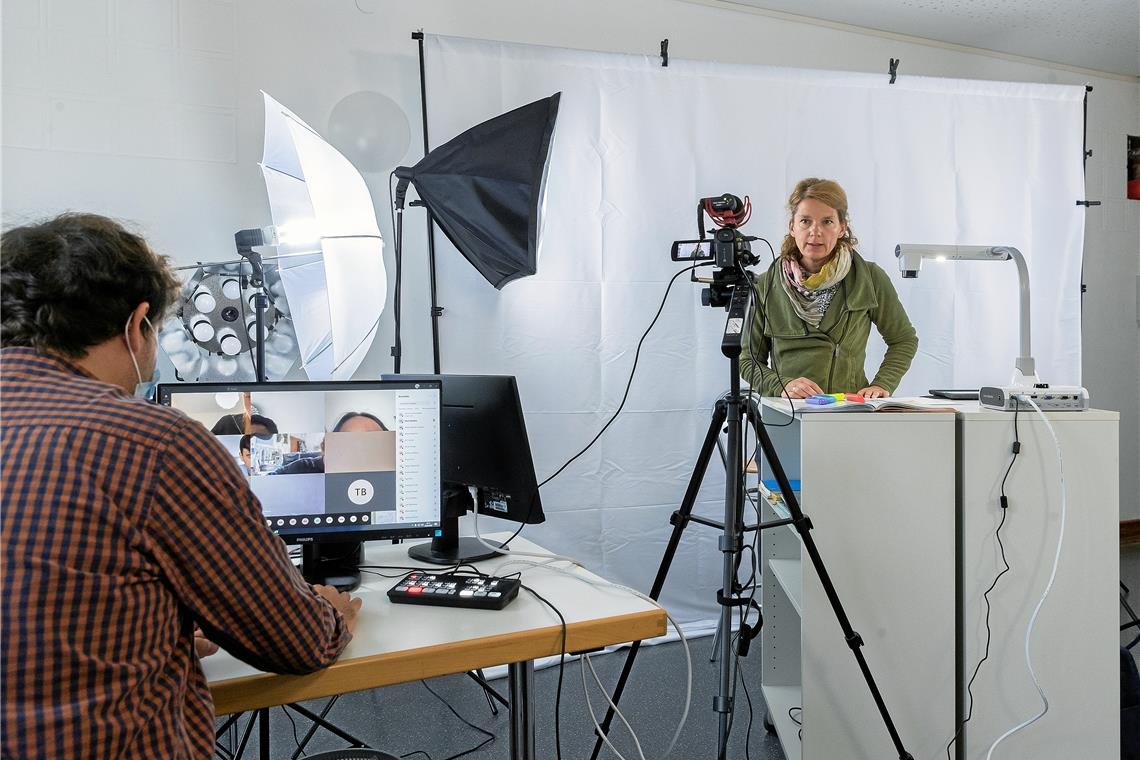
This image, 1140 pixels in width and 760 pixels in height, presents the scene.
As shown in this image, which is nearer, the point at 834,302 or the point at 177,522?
the point at 177,522

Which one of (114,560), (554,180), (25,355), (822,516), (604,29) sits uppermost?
(604,29)

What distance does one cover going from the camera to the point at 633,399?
316 centimetres

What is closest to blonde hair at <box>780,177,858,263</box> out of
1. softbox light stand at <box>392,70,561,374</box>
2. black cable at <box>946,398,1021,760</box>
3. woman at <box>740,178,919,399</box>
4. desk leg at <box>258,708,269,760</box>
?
woman at <box>740,178,919,399</box>

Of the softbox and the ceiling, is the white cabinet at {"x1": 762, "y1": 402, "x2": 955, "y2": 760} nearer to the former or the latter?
the softbox

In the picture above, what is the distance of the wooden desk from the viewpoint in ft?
3.58

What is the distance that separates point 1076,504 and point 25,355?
208cm

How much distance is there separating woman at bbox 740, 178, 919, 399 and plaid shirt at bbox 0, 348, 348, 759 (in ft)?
6.51

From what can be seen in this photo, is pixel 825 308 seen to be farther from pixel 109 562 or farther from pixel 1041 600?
pixel 109 562

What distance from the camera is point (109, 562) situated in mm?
830

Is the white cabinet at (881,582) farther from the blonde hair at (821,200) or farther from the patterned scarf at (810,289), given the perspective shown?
the blonde hair at (821,200)

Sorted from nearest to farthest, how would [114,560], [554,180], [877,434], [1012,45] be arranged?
[114,560] → [877,434] → [554,180] → [1012,45]

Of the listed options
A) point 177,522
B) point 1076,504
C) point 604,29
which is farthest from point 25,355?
point 604,29

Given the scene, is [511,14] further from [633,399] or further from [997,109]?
[997,109]

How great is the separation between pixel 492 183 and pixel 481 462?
121cm
